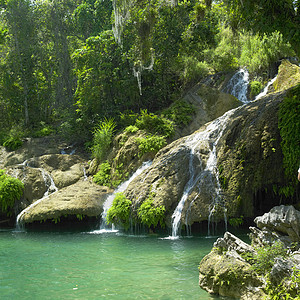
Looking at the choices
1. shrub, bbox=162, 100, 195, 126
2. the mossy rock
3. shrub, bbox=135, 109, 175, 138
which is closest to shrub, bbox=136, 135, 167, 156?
shrub, bbox=135, 109, 175, 138

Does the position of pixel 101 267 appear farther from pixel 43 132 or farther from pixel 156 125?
pixel 43 132

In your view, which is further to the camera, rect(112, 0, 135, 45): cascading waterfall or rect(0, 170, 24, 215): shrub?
rect(112, 0, 135, 45): cascading waterfall

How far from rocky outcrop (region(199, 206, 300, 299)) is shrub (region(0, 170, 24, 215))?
10718mm

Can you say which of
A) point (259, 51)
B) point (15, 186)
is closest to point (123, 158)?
point (15, 186)

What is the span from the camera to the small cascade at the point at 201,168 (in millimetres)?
11586

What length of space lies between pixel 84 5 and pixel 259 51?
17520 mm

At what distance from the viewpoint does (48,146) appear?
20656 mm

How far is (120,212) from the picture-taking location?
1238 cm

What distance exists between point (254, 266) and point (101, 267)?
3514mm

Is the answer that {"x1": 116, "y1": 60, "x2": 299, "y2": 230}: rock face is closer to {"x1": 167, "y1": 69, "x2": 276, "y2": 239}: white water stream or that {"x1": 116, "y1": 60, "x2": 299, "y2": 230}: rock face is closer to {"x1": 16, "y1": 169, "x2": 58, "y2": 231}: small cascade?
{"x1": 167, "y1": 69, "x2": 276, "y2": 239}: white water stream

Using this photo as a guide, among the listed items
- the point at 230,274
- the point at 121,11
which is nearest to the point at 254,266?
the point at 230,274

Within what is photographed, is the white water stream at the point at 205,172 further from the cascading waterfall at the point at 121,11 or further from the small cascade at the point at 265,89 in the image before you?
the cascading waterfall at the point at 121,11

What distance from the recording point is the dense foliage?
18.5m

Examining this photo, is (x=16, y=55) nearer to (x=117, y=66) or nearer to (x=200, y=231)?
(x=117, y=66)
